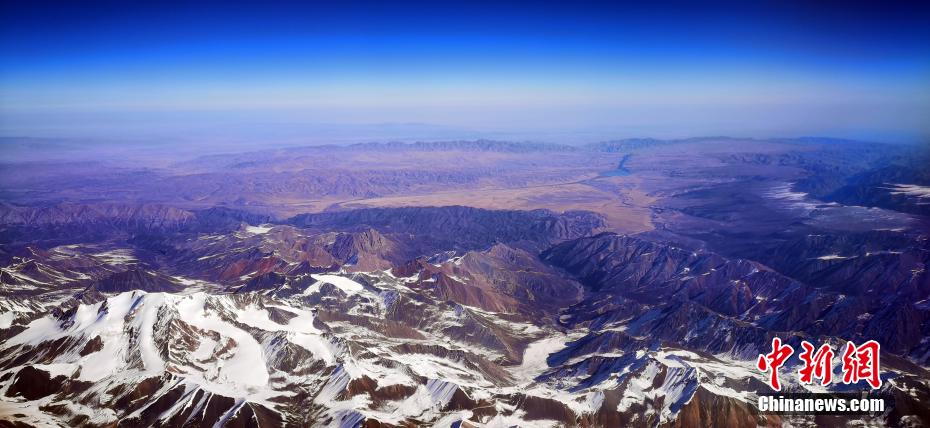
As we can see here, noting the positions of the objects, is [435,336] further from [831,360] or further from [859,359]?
[859,359]

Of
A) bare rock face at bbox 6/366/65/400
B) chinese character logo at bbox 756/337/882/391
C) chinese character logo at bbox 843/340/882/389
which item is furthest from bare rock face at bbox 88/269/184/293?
chinese character logo at bbox 843/340/882/389

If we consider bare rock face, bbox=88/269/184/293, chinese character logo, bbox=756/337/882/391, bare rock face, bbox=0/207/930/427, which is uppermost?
chinese character logo, bbox=756/337/882/391

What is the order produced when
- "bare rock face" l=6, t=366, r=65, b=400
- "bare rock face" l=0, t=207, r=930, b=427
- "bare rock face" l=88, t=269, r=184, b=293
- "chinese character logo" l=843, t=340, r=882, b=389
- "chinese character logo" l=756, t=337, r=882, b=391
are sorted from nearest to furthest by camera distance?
"chinese character logo" l=843, t=340, r=882, b=389, "chinese character logo" l=756, t=337, r=882, b=391, "bare rock face" l=0, t=207, r=930, b=427, "bare rock face" l=6, t=366, r=65, b=400, "bare rock face" l=88, t=269, r=184, b=293

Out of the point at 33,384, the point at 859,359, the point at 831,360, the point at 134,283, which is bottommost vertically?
the point at 134,283

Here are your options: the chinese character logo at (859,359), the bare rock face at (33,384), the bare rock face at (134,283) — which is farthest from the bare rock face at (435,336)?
the chinese character logo at (859,359)

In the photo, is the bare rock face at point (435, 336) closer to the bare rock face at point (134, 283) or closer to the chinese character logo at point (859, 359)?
the bare rock face at point (134, 283)

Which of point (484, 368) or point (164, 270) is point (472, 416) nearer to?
point (484, 368)

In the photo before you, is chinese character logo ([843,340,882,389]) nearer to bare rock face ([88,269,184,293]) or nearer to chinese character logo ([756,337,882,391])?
chinese character logo ([756,337,882,391])

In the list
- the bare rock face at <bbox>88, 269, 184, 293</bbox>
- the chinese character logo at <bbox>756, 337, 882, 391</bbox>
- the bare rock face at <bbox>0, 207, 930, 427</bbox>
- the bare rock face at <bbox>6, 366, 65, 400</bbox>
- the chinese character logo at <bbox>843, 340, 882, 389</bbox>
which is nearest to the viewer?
the chinese character logo at <bbox>843, 340, 882, 389</bbox>

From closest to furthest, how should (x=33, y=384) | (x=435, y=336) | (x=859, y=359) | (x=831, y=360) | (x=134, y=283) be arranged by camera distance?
(x=831, y=360)
(x=859, y=359)
(x=33, y=384)
(x=435, y=336)
(x=134, y=283)

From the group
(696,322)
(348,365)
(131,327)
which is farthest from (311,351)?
(696,322)

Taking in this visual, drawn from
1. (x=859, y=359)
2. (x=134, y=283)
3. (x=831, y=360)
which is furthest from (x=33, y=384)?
(x=859, y=359)
